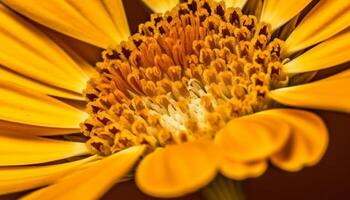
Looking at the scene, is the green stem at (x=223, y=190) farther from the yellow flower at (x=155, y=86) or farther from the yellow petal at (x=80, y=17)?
the yellow petal at (x=80, y=17)

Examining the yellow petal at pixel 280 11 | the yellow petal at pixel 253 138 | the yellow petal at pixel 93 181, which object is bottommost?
the yellow petal at pixel 253 138

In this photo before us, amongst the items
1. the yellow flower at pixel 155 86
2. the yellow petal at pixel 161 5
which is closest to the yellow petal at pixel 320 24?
the yellow flower at pixel 155 86

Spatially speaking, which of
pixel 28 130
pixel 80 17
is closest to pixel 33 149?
pixel 28 130

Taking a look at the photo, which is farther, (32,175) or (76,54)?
(76,54)

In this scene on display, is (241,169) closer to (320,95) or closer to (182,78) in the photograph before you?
(320,95)

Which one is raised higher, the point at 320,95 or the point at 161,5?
the point at 161,5

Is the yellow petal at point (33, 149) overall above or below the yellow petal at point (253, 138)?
above

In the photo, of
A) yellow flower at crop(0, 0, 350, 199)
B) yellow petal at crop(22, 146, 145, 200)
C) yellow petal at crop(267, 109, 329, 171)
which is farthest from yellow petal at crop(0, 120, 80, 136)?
yellow petal at crop(267, 109, 329, 171)

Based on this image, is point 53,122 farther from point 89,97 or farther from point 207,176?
point 207,176
